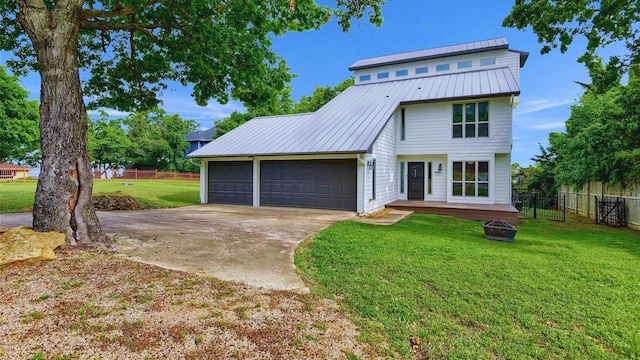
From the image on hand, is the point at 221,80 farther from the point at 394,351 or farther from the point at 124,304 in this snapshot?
the point at 394,351

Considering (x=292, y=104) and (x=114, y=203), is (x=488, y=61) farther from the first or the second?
(x=114, y=203)

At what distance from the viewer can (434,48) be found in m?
19.8

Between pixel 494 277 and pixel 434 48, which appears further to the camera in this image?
pixel 434 48

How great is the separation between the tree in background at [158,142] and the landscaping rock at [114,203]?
89.2 ft

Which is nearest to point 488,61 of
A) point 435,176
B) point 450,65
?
point 450,65

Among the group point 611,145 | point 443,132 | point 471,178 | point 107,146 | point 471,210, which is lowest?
point 471,210

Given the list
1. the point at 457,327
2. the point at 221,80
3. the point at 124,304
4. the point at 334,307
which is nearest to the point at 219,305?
the point at 124,304

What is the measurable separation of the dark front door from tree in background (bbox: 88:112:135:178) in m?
35.9

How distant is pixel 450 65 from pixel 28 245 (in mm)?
19779

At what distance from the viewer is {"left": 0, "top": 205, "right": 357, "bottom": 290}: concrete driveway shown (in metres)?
4.74

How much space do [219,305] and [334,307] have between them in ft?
4.28

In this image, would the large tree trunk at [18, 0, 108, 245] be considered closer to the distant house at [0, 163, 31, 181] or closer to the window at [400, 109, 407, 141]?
the window at [400, 109, 407, 141]

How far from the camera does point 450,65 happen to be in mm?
18297

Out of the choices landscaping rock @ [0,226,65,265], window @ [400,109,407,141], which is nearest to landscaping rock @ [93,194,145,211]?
landscaping rock @ [0,226,65,265]
